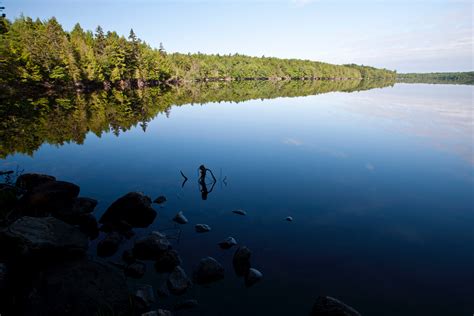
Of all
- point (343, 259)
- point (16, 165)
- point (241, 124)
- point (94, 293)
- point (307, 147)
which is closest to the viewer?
point (94, 293)

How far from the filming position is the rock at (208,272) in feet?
34.5

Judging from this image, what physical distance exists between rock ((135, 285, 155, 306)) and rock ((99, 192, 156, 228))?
5.37 metres

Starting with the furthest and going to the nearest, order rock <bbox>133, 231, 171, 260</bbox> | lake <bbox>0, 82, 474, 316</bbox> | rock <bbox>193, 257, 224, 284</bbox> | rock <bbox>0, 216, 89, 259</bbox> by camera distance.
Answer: rock <bbox>133, 231, 171, 260</bbox> < rock <bbox>193, 257, 224, 284</bbox> < lake <bbox>0, 82, 474, 316</bbox> < rock <bbox>0, 216, 89, 259</bbox>

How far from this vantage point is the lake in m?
10.4

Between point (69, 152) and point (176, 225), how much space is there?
71.7ft

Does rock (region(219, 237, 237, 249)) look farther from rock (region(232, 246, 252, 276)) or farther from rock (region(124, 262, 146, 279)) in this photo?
rock (region(124, 262, 146, 279))

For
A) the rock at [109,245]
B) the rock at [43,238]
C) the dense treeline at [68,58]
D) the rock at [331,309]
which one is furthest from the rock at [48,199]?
the dense treeline at [68,58]

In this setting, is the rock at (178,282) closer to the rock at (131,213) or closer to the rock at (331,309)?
the rock at (331,309)

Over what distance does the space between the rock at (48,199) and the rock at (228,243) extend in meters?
9.41

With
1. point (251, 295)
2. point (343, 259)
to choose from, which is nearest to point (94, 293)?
point (251, 295)

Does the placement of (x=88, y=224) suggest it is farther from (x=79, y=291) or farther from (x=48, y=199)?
(x=79, y=291)

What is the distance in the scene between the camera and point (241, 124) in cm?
4781

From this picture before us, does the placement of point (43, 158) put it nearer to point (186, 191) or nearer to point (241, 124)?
point (186, 191)

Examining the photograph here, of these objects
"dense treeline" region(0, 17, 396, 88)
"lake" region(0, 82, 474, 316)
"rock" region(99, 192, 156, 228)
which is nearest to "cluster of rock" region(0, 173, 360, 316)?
"rock" region(99, 192, 156, 228)
